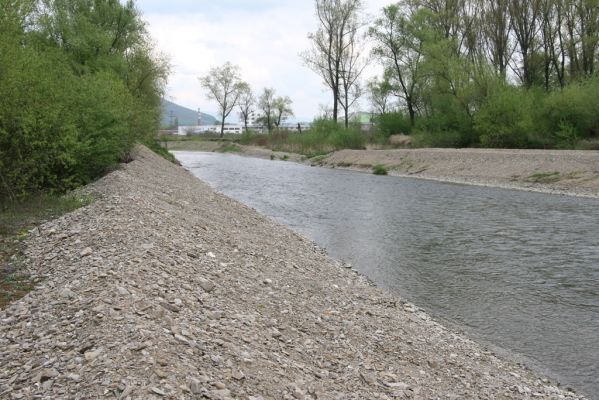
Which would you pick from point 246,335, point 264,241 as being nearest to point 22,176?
point 264,241

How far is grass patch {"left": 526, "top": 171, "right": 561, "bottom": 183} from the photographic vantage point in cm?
3116

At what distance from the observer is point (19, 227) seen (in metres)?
11.4

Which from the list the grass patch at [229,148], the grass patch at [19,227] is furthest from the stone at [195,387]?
the grass patch at [229,148]

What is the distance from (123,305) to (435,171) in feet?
122

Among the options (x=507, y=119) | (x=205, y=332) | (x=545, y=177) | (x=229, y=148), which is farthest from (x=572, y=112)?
(x=229, y=148)

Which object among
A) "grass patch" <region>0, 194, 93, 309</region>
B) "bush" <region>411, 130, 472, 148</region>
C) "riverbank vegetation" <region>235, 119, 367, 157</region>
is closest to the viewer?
"grass patch" <region>0, 194, 93, 309</region>

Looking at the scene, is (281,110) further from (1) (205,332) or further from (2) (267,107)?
(1) (205,332)

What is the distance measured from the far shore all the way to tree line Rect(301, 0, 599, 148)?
14.2 feet

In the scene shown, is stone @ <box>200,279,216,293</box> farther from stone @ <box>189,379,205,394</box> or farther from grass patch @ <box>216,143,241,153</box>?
grass patch @ <box>216,143,241,153</box>

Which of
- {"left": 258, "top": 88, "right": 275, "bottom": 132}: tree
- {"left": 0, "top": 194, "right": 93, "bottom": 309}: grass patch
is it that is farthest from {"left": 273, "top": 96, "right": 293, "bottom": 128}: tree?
→ {"left": 0, "top": 194, "right": 93, "bottom": 309}: grass patch

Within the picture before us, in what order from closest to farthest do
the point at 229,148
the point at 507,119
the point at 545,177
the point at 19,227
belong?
the point at 19,227, the point at 545,177, the point at 507,119, the point at 229,148

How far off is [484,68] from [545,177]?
2007 centimetres

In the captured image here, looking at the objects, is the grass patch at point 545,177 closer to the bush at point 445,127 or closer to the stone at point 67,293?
the bush at point 445,127

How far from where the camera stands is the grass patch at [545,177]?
102ft
